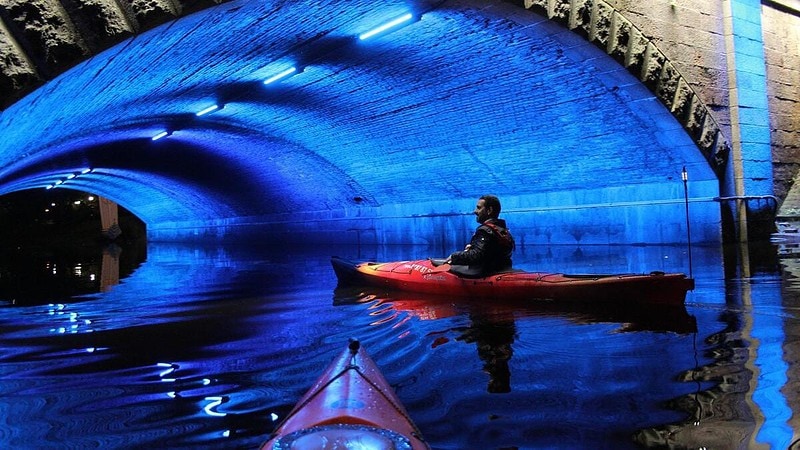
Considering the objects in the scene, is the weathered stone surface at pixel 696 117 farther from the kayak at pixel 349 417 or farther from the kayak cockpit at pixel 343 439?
the kayak cockpit at pixel 343 439

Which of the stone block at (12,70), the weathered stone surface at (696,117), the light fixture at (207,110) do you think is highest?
the light fixture at (207,110)

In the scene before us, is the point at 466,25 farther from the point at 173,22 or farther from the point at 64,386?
the point at 64,386

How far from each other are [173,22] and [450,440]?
490 cm

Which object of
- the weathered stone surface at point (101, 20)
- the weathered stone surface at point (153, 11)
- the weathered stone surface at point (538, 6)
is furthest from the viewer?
the weathered stone surface at point (538, 6)

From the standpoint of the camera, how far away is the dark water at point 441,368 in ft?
8.60

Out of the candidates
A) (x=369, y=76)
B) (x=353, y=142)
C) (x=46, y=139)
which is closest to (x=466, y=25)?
(x=369, y=76)

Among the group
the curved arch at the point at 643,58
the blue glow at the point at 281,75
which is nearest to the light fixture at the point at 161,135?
the blue glow at the point at 281,75

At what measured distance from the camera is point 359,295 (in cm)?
777

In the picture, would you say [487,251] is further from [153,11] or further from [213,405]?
[213,405]

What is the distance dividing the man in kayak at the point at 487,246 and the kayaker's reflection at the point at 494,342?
97 cm

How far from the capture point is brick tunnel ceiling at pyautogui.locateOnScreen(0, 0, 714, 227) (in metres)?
8.22

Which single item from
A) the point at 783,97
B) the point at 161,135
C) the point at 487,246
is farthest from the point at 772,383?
the point at 161,135

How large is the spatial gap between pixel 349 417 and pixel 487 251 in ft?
16.2

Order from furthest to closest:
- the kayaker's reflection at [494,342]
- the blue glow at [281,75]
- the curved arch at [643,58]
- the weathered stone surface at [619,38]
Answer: the blue glow at [281,75]
the weathered stone surface at [619,38]
the curved arch at [643,58]
the kayaker's reflection at [494,342]
